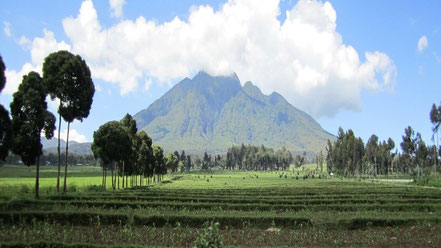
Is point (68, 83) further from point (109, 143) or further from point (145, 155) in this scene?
point (145, 155)

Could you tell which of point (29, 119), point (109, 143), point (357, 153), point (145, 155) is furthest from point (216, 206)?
point (357, 153)

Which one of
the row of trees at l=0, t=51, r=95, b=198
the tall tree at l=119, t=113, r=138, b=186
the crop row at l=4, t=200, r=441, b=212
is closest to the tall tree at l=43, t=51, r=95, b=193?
the row of trees at l=0, t=51, r=95, b=198

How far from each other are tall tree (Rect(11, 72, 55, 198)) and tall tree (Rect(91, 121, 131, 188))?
18.1 metres

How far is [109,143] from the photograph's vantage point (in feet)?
164

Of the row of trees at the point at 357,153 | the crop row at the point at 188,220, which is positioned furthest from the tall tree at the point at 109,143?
the row of trees at the point at 357,153

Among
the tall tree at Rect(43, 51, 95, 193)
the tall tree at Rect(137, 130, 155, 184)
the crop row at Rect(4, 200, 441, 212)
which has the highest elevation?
the tall tree at Rect(43, 51, 95, 193)

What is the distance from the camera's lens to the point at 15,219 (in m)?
20.9

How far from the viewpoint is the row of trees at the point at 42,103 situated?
3034 cm

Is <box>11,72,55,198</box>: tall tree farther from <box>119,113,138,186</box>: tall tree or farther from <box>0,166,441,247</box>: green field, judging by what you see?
<box>119,113,138,186</box>: tall tree

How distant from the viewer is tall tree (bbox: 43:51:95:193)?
36531mm

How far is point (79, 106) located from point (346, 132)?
11849 cm

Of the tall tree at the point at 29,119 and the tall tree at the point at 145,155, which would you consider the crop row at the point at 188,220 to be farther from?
the tall tree at the point at 145,155

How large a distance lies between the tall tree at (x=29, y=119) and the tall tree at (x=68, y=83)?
179 inches

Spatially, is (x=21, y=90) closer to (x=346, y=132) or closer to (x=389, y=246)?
(x=389, y=246)
